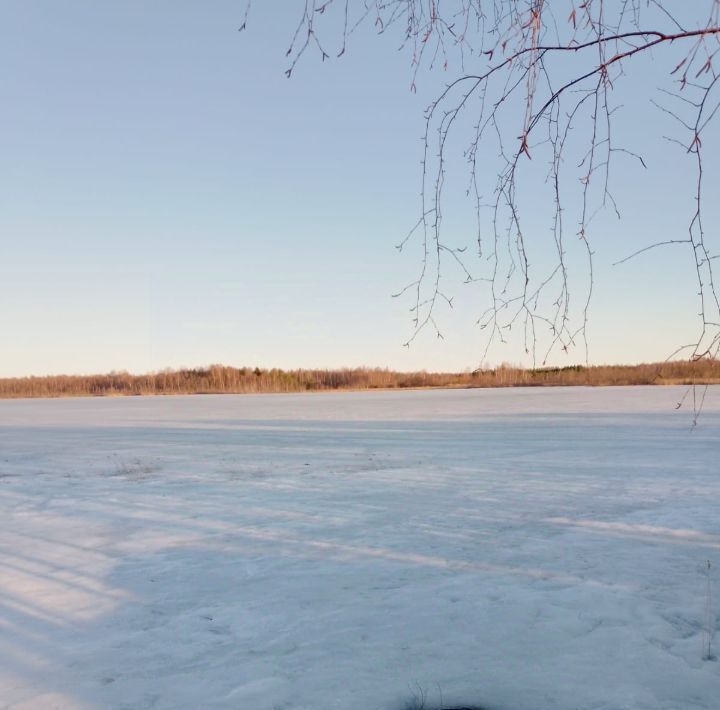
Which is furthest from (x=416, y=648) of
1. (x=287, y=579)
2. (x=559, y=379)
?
(x=559, y=379)

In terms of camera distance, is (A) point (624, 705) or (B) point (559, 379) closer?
(A) point (624, 705)

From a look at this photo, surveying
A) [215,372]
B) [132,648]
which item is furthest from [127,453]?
[215,372]

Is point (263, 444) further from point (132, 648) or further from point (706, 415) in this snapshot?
point (706, 415)

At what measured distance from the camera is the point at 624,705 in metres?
1.97

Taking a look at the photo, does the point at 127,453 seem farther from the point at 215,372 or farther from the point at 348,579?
the point at 215,372

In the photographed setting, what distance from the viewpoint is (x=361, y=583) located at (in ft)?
9.94

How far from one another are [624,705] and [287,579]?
156 centimetres

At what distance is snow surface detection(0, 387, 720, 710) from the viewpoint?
2123mm

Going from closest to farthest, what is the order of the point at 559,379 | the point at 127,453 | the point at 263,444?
1. the point at 127,453
2. the point at 263,444
3. the point at 559,379

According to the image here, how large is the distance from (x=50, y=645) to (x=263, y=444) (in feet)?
19.5

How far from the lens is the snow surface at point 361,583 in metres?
2.12

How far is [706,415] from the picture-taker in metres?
11.3

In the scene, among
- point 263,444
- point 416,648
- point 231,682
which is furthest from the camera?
point 263,444

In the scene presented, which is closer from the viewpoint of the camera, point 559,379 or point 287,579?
point 287,579
